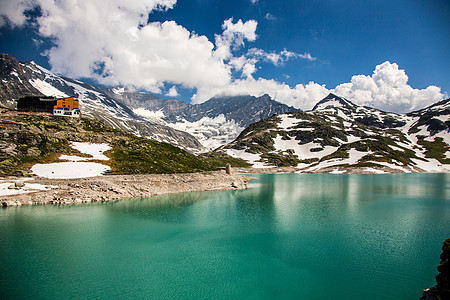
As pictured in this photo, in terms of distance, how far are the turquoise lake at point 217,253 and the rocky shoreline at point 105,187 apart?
353 centimetres

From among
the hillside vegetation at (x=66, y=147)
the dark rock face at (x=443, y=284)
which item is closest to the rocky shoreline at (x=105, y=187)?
the hillside vegetation at (x=66, y=147)

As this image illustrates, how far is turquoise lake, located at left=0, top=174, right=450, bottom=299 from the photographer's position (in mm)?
19422

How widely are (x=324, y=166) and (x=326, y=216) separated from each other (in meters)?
163

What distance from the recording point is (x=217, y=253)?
2667 cm

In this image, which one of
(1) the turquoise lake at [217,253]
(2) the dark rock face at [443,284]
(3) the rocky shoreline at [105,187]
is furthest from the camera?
(3) the rocky shoreline at [105,187]

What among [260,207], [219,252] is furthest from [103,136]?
[219,252]

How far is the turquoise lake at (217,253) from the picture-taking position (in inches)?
765

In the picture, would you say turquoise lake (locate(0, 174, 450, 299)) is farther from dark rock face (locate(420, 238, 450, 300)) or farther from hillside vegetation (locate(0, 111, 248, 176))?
hillside vegetation (locate(0, 111, 248, 176))

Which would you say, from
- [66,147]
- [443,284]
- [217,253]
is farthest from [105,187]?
[443,284]

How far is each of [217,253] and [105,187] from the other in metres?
40.9

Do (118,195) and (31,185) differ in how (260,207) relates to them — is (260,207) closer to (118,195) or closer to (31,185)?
(118,195)

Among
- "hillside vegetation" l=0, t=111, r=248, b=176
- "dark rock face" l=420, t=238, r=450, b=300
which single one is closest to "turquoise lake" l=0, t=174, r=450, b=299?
"dark rock face" l=420, t=238, r=450, b=300

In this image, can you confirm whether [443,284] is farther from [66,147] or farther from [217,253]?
[66,147]

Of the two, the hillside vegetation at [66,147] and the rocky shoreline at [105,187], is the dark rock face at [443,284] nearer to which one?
the rocky shoreline at [105,187]
